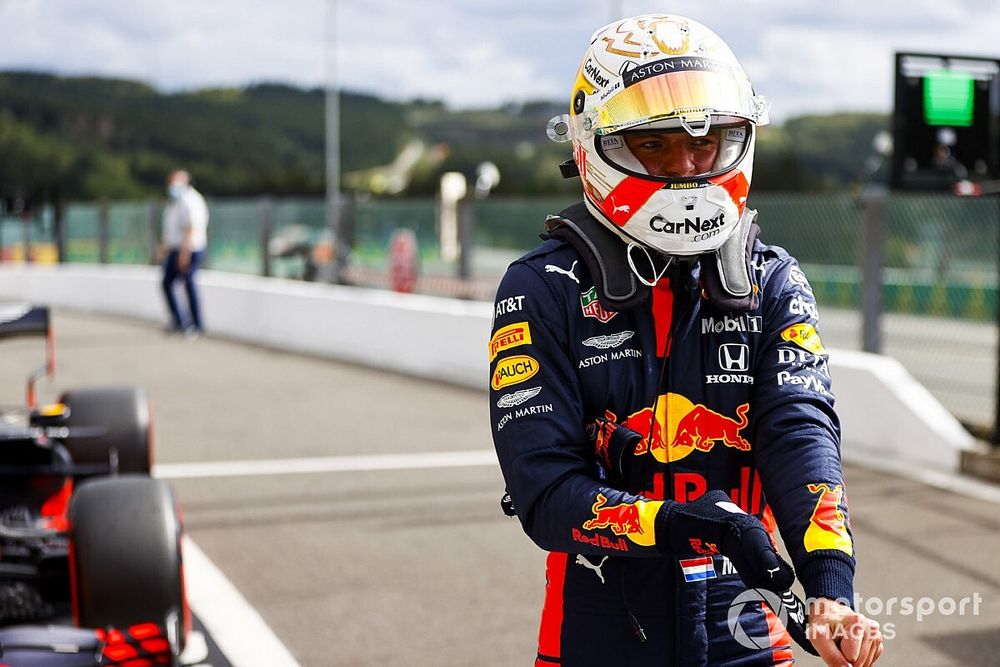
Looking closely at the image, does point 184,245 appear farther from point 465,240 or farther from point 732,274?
point 732,274

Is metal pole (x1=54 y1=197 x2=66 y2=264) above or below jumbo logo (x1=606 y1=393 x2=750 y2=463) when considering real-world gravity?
below

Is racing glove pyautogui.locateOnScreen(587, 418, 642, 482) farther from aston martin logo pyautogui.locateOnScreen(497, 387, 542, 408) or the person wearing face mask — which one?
the person wearing face mask

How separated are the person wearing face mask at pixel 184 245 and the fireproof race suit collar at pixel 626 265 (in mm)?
12989

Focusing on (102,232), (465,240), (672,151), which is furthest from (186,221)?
(672,151)

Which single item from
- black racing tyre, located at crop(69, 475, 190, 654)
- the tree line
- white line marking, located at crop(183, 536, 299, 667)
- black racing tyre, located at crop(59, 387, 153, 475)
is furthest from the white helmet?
the tree line

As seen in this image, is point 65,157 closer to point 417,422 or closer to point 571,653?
point 417,422

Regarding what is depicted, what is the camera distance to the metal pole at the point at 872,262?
27.3 feet

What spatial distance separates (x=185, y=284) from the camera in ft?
49.3

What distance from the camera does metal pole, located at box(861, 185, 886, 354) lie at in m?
8.34

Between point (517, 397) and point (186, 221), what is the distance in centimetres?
1336

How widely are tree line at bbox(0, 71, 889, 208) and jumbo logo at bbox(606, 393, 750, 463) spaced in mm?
57125

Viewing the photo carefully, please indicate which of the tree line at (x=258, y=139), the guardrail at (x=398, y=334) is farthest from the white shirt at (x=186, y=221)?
the tree line at (x=258, y=139)

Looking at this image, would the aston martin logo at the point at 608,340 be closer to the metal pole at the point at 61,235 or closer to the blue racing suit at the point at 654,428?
the blue racing suit at the point at 654,428

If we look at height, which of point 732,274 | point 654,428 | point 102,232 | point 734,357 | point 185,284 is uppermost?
point 732,274
